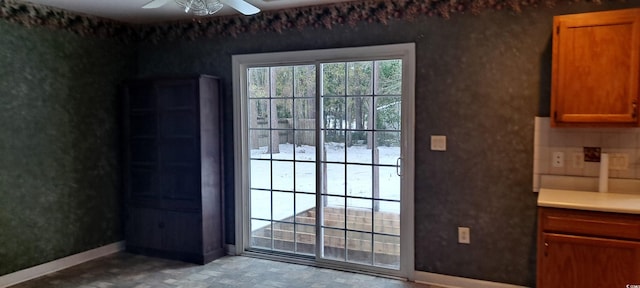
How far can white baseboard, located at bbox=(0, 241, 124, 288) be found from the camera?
11.9ft

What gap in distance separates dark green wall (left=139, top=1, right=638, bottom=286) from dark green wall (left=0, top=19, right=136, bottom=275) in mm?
2422

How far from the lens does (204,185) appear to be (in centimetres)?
408

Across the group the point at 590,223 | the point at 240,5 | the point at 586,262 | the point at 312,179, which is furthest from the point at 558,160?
the point at 240,5

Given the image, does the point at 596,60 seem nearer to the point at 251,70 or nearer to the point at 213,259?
the point at 251,70

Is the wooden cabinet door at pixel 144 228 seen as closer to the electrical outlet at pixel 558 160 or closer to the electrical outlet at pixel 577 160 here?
the electrical outlet at pixel 558 160

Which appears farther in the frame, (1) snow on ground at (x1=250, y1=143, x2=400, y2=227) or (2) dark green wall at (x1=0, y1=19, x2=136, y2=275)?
(1) snow on ground at (x1=250, y1=143, x2=400, y2=227)

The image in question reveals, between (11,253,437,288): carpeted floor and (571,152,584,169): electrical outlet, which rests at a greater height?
(571,152,584,169): electrical outlet

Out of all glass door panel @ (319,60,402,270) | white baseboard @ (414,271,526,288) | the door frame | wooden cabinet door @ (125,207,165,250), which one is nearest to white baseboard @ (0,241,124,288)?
wooden cabinet door @ (125,207,165,250)

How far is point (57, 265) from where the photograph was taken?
156 inches

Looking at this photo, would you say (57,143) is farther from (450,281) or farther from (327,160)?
(450,281)

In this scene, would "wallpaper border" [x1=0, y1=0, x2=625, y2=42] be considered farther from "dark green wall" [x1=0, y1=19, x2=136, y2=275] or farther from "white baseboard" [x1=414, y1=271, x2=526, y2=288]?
"white baseboard" [x1=414, y1=271, x2=526, y2=288]

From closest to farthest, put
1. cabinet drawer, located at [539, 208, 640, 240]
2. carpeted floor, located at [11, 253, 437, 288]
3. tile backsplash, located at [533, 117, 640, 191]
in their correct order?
1. cabinet drawer, located at [539, 208, 640, 240]
2. tile backsplash, located at [533, 117, 640, 191]
3. carpeted floor, located at [11, 253, 437, 288]

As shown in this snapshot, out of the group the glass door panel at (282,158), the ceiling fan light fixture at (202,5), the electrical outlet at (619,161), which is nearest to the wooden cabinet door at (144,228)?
the glass door panel at (282,158)

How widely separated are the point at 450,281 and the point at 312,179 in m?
1.43
